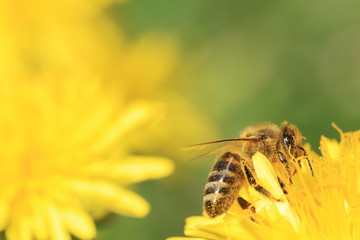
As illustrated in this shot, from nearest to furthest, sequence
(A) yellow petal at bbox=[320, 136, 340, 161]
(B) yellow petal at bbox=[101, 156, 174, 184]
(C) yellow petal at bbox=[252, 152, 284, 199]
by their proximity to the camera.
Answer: (C) yellow petal at bbox=[252, 152, 284, 199]
(A) yellow petal at bbox=[320, 136, 340, 161]
(B) yellow petal at bbox=[101, 156, 174, 184]

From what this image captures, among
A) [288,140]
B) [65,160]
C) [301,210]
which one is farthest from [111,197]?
[301,210]

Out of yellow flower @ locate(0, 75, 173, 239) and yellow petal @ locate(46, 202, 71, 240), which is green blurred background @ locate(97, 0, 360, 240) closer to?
yellow flower @ locate(0, 75, 173, 239)

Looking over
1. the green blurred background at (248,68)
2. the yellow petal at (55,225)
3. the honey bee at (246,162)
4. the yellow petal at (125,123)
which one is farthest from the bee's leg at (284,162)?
the green blurred background at (248,68)

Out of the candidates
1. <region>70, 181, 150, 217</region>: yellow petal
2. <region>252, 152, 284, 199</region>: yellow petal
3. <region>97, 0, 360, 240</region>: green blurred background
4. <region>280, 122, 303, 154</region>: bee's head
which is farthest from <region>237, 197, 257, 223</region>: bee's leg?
<region>97, 0, 360, 240</region>: green blurred background

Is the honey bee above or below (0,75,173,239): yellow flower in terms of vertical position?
below

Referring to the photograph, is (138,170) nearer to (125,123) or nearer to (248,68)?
(125,123)

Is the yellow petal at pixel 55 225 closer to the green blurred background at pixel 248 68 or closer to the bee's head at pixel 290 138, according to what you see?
the bee's head at pixel 290 138

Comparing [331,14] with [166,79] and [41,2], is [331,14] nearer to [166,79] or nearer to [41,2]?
[166,79]

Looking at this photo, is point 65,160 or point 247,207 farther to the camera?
point 65,160
